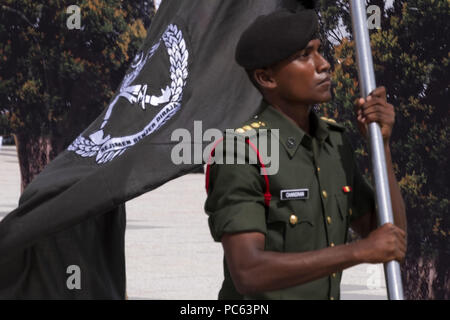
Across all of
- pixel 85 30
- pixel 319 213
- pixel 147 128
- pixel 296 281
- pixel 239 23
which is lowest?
pixel 296 281

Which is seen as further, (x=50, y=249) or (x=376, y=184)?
(x=50, y=249)

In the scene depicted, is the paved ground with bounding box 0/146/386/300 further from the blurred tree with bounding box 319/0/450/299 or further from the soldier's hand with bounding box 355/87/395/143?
the soldier's hand with bounding box 355/87/395/143

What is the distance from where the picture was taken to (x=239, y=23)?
5.43 m

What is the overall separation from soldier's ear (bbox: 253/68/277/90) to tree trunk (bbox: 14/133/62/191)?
499 inches

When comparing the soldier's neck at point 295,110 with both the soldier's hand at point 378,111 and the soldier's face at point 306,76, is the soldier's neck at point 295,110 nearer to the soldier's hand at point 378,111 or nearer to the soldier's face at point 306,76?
the soldier's face at point 306,76

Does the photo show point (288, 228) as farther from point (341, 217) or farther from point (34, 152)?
point (34, 152)

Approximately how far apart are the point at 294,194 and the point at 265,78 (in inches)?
14.3

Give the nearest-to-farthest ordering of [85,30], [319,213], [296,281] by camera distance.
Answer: [296,281], [319,213], [85,30]

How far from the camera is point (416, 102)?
34.0ft

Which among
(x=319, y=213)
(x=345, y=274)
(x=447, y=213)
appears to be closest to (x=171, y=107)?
(x=319, y=213)

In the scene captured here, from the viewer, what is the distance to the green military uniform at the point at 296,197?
3113 mm

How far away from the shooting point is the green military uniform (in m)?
3.11
